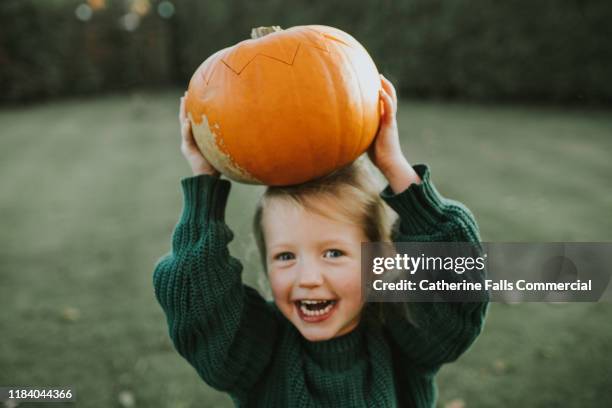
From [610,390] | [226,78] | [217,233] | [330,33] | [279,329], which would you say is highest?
[330,33]

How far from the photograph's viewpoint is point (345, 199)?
1.93 metres

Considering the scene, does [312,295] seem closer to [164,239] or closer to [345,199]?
[345,199]

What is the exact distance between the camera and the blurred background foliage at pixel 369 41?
1118 cm

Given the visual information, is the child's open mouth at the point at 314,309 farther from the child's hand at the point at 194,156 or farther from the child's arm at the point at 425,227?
the child's hand at the point at 194,156

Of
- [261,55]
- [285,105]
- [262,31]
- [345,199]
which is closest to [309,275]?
[345,199]

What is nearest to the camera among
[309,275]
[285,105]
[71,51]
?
[285,105]

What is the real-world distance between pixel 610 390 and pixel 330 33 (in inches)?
108

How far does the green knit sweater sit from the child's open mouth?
15cm

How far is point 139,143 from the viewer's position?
10312 millimetres

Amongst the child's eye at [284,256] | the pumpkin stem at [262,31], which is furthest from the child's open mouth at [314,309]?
the pumpkin stem at [262,31]

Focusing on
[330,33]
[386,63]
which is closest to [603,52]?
[386,63]

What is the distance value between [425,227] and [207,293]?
2.35 ft

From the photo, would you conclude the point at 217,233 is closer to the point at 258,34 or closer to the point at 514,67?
the point at 258,34

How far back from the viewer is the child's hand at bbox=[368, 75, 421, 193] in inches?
73.0
